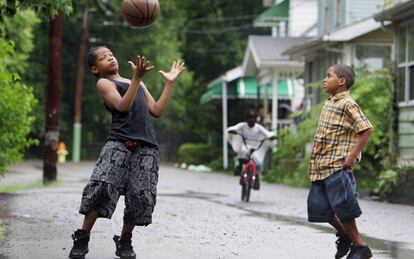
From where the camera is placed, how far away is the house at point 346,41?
2639cm

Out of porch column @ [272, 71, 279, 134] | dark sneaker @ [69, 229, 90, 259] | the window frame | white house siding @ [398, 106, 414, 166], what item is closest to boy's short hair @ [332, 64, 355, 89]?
dark sneaker @ [69, 229, 90, 259]

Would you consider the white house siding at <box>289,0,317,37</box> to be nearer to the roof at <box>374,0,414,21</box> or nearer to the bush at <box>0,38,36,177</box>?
the roof at <box>374,0,414,21</box>

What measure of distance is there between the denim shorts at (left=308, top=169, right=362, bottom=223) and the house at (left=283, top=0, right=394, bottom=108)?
57.6 ft

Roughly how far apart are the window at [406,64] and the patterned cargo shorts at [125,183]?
509 inches

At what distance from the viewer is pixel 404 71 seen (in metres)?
20.4

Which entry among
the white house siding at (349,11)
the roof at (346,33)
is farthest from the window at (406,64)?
the white house siding at (349,11)

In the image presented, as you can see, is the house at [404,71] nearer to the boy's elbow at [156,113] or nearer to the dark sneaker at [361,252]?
the dark sneaker at [361,252]

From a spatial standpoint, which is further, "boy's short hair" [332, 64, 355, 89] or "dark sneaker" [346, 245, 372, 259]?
"boy's short hair" [332, 64, 355, 89]

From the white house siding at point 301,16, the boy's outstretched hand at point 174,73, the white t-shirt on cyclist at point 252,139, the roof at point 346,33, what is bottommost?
the white t-shirt on cyclist at point 252,139

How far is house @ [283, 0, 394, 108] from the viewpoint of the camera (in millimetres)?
26391

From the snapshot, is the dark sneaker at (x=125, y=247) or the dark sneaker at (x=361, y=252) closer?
the dark sneaker at (x=361, y=252)

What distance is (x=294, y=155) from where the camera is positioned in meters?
26.2

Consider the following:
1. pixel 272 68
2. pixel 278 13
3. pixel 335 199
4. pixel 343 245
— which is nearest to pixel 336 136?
pixel 335 199

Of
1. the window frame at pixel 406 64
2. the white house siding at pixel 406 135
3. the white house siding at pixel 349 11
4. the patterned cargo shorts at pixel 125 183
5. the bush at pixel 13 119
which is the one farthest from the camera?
the white house siding at pixel 349 11
